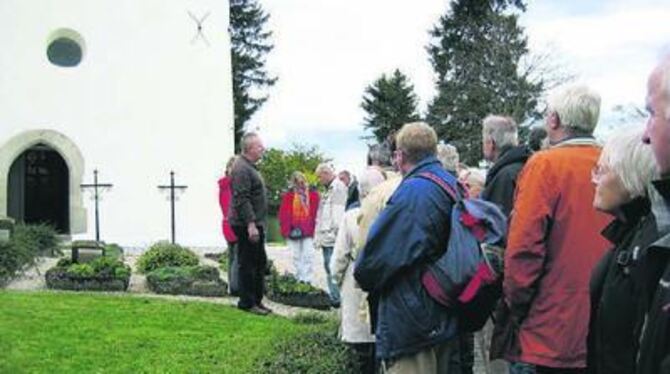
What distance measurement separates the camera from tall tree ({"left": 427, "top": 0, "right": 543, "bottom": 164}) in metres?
39.8

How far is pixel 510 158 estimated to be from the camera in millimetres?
5812

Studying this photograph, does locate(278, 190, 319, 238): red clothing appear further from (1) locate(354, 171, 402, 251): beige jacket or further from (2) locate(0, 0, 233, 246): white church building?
A: (1) locate(354, 171, 402, 251): beige jacket

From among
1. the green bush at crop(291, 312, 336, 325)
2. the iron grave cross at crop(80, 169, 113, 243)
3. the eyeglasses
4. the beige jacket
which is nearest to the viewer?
the eyeglasses

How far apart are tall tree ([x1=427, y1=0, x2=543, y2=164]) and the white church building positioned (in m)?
19.4

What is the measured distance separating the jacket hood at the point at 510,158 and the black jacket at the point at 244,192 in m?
5.45

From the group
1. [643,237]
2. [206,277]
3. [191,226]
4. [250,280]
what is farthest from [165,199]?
[643,237]

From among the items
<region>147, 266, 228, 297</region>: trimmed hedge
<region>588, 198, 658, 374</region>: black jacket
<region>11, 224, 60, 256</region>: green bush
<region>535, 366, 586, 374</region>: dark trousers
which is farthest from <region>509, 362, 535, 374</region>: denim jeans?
<region>11, 224, 60, 256</region>: green bush

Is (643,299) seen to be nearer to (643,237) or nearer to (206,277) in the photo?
(643,237)

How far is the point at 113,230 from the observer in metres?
21.1

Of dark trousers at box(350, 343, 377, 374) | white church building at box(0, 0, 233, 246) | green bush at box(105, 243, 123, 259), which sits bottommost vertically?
dark trousers at box(350, 343, 377, 374)

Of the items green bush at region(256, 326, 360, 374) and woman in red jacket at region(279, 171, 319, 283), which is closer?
green bush at region(256, 326, 360, 374)

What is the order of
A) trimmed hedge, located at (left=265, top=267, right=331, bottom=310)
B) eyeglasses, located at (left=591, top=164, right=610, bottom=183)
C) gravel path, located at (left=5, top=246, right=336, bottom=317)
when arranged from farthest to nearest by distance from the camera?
trimmed hedge, located at (left=265, top=267, right=331, bottom=310), gravel path, located at (left=5, top=246, right=336, bottom=317), eyeglasses, located at (left=591, top=164, right=610, bottom=183)

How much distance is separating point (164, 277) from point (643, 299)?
11.4 meters

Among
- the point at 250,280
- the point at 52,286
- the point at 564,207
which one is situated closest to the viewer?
the point at 564,207
